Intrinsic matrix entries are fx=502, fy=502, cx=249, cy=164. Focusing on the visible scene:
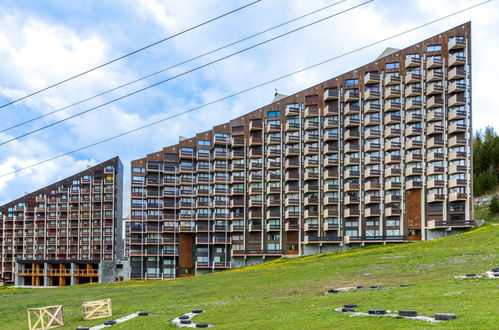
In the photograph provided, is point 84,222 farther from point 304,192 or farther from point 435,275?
point 435,275

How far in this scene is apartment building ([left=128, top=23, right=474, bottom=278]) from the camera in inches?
3871

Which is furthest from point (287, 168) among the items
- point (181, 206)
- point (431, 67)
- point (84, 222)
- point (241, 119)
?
point (84, 222)

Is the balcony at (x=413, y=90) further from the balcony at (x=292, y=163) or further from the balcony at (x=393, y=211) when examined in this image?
the balcony at (x=292, y=163)

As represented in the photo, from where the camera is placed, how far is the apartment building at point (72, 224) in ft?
472

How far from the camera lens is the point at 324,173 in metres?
109

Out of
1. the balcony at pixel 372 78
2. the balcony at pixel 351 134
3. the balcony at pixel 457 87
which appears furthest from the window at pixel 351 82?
the balcony at pixel 457 87

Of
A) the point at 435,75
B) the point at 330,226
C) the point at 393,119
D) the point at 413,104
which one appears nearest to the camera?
the point at 435,75

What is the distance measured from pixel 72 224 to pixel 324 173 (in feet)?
271

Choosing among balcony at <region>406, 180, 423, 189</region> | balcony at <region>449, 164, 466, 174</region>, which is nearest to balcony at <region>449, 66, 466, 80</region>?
balcony at <region>449, 164, 466, 174</region>

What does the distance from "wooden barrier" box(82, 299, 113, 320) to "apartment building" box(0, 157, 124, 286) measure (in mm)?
110422

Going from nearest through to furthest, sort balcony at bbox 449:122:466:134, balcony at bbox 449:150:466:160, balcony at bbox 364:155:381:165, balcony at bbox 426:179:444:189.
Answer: balcony at bbox 449:150:466:160
balcony at bbox 449:122:466:134
balcony at bbox 426:179:444:189
balcony at bbox 364:155:381:165

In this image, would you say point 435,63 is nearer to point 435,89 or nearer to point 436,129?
point 435,89

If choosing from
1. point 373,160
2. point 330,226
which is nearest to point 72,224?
point 330,226

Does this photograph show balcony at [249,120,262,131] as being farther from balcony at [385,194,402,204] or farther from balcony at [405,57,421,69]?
balcony at [405,57,421,69]
